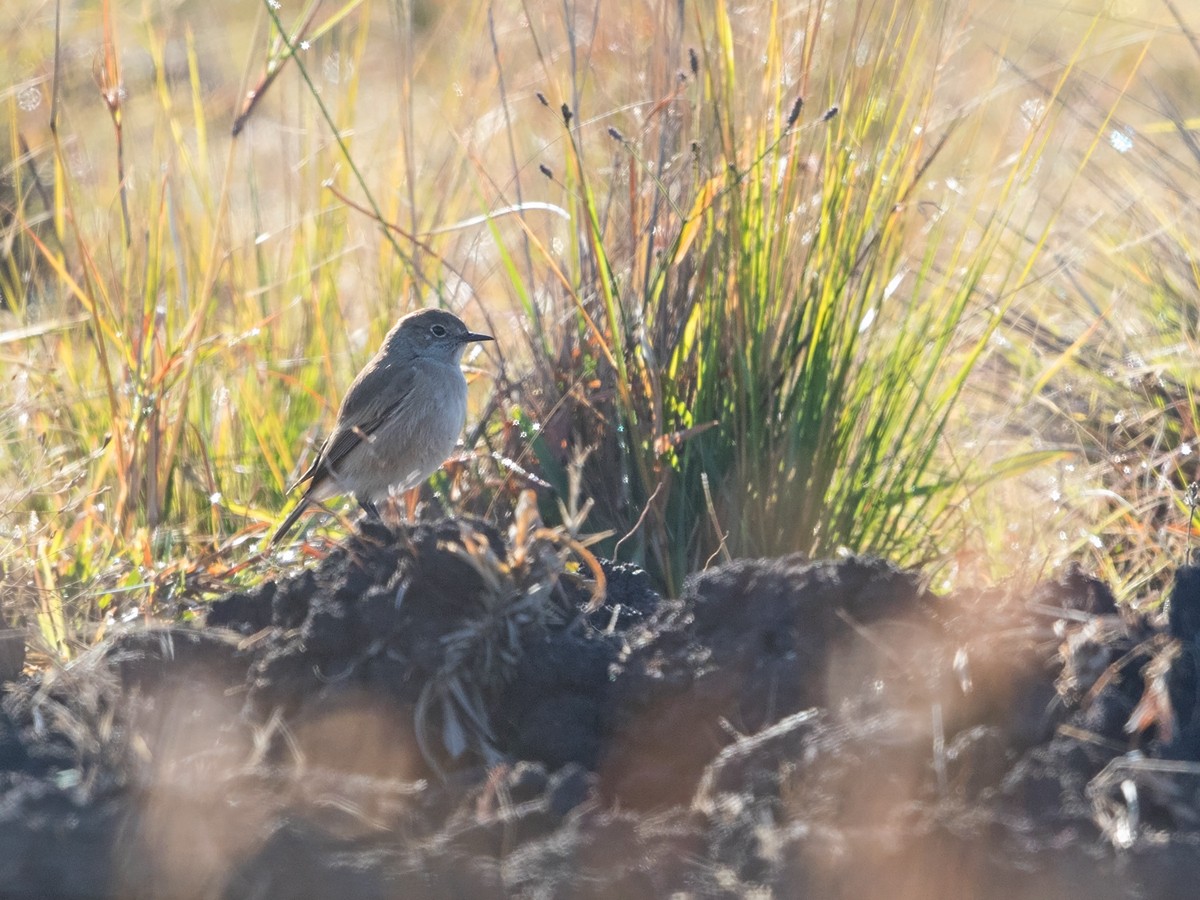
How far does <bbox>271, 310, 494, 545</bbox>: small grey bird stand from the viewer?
16.0 feet

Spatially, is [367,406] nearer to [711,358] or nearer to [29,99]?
[711,358]

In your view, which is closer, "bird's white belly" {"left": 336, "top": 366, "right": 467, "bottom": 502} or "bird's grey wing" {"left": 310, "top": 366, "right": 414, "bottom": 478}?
"bird's white belly" {"left": 336, "top": 366, "right": 467, "bottom": 502}

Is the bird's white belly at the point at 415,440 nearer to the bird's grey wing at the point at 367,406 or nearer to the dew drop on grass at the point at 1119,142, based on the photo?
the bird's grey wing at the point at 367,406

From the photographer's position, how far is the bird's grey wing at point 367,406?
5.03m

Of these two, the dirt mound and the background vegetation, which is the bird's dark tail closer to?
the background vegetation

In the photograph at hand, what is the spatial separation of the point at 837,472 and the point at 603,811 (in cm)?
168

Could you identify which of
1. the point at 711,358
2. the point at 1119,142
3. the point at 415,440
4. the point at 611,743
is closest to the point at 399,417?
the point at 415,440

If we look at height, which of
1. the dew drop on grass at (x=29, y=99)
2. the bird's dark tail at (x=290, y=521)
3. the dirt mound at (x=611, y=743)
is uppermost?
the dew drop on grass at (x=29, y=99)

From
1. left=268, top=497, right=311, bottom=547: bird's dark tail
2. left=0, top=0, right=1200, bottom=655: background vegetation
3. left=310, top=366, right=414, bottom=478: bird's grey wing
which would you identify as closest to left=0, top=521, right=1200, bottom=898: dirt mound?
left=0, top=0, right=1200, bottom=655: background vegetation

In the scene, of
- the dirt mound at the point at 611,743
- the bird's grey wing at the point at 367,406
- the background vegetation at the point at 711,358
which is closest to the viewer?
the dirt mound at the point at 611,743

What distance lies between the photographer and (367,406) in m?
5.24

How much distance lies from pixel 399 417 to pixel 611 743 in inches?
83.6

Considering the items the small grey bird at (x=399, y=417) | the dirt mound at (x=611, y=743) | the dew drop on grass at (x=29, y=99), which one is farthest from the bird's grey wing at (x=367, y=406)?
the dew drop on grass at (x=29, y=99)

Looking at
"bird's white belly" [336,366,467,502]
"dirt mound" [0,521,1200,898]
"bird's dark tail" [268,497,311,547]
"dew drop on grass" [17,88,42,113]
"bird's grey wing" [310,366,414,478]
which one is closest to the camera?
"dirt mound" [0,521,1200,898]
